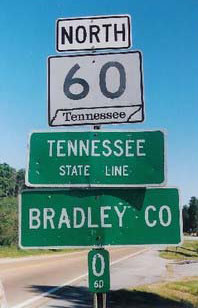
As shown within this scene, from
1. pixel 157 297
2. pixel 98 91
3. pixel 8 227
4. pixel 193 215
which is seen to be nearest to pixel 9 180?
pixel 193 215

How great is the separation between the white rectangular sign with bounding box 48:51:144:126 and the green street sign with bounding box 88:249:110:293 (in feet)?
2.63

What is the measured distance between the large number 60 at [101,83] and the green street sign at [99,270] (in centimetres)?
95

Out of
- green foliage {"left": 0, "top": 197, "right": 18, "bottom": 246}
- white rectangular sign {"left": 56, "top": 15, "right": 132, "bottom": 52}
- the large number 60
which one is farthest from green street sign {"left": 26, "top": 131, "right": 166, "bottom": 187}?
green foliage {"left": 0, "top": 197, "right": 18, "bottom": 246}

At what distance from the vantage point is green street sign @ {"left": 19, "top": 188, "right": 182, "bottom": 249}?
3.41 m

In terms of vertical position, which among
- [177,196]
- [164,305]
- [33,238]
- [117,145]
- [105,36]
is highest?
[105,36]

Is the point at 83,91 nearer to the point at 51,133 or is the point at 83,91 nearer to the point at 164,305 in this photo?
the point at 51,133

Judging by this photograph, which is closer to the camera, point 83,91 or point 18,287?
point 83,91

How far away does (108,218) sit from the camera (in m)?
3.44

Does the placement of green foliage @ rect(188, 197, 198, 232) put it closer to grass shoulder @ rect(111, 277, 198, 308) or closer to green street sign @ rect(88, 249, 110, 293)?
grass shoulder @ rect(111, 277, 198, 308)

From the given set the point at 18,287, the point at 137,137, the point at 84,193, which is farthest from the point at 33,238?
the point at 18,287

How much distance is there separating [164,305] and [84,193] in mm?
14691

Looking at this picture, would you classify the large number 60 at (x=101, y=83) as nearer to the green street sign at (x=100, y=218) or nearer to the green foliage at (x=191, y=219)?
the green street sign at (x=100, y=218)

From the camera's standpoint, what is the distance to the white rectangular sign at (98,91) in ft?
11.9

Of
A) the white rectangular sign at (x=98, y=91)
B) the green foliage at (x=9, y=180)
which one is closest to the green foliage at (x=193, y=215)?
the green foliage at (x=9, y=180)
